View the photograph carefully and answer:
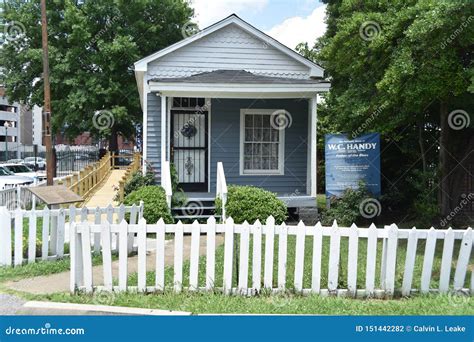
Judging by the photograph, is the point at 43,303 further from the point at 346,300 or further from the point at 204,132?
the point at 204,132

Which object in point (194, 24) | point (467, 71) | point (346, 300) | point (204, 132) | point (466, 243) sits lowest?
point (346, 300)

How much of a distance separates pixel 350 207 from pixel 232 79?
4.50 metres

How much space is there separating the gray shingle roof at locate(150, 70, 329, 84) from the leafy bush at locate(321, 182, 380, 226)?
3.05 meters

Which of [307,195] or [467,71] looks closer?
[467,71]

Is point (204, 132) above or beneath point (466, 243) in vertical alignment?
above

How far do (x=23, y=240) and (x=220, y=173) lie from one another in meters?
4.77

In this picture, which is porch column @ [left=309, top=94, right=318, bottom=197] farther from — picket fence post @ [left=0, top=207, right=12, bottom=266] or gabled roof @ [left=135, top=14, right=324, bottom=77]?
picket fence post @ [left=0, top=207, right=12, bottom=266]

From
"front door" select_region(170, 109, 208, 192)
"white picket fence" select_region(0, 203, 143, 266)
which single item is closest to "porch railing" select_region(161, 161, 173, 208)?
"front door" select_region(170, 109, 208, 192)

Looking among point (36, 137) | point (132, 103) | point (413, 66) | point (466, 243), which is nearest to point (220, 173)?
point (413, 66)

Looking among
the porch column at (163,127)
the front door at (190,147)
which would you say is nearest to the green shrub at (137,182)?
the porch column at (163,127)

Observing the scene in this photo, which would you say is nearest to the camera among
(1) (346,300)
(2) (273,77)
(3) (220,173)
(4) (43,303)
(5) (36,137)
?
(4) (43,303)

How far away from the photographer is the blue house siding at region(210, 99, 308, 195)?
13.0 metres

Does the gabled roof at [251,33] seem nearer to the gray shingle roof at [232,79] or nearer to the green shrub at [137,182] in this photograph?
the gray shingle roof at [232,79]

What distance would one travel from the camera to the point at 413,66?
8.88 m
